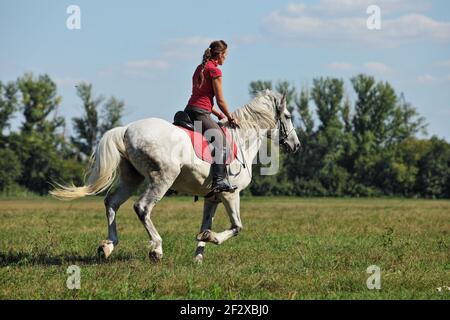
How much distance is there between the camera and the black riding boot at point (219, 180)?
10.5m

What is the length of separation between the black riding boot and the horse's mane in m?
1.14

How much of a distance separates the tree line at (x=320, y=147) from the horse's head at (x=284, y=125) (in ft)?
164

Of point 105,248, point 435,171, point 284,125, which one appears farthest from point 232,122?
point 435,171

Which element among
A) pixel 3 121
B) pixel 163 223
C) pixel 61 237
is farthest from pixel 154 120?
pixel 3 121

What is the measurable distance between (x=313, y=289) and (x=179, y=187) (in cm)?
331

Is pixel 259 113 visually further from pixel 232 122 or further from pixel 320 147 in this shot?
pixel 320 147

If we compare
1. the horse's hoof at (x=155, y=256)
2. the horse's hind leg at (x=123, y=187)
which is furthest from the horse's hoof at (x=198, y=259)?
the horse's hind leg at (x=123, y=187)

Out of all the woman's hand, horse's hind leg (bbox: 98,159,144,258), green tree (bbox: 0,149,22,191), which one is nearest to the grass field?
horse's hind leg (bbox: 98,159,144,258)

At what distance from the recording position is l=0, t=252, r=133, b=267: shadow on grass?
34.4ft

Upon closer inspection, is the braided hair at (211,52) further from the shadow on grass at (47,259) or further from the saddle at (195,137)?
the shadow on grass at (47,259)

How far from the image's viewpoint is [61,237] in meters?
14.8
